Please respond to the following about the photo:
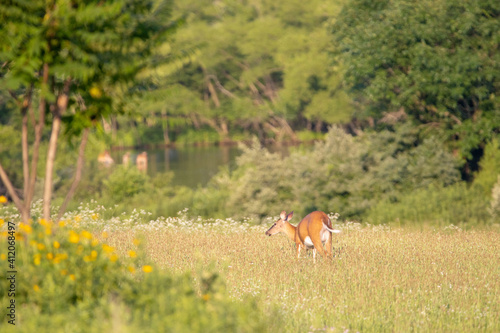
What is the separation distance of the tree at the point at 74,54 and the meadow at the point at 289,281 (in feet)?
4.29

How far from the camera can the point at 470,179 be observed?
24.1 m

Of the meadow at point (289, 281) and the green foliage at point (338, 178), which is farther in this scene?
the green foliage at point (338, 178)

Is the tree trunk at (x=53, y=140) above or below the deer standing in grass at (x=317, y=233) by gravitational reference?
above

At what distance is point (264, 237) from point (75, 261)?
9.23 metres

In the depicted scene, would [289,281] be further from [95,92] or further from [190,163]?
[190,163]

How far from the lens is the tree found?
7.00 m

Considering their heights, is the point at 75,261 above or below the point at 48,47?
below

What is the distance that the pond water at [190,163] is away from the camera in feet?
127

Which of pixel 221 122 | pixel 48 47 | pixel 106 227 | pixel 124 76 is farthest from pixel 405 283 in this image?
pixel 221 122

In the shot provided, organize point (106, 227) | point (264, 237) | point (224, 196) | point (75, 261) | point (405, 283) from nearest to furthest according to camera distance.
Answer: point (75, 261), point (405, 283), point (264, 237), point (106, 227), point (224, 196)

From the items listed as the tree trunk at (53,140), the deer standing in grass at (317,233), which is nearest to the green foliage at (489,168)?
the deer standing in grass at (317,233)

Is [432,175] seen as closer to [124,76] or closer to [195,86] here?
[124,76]

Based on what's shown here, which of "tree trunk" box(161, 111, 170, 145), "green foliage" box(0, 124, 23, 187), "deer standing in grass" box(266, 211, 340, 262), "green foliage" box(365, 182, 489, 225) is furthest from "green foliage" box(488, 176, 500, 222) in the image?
"tree trunk" box(161, 111, 170, 145)

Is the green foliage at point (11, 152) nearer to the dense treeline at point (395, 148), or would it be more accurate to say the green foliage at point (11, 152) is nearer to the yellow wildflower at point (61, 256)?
the dense treeline at point (395, 148)
